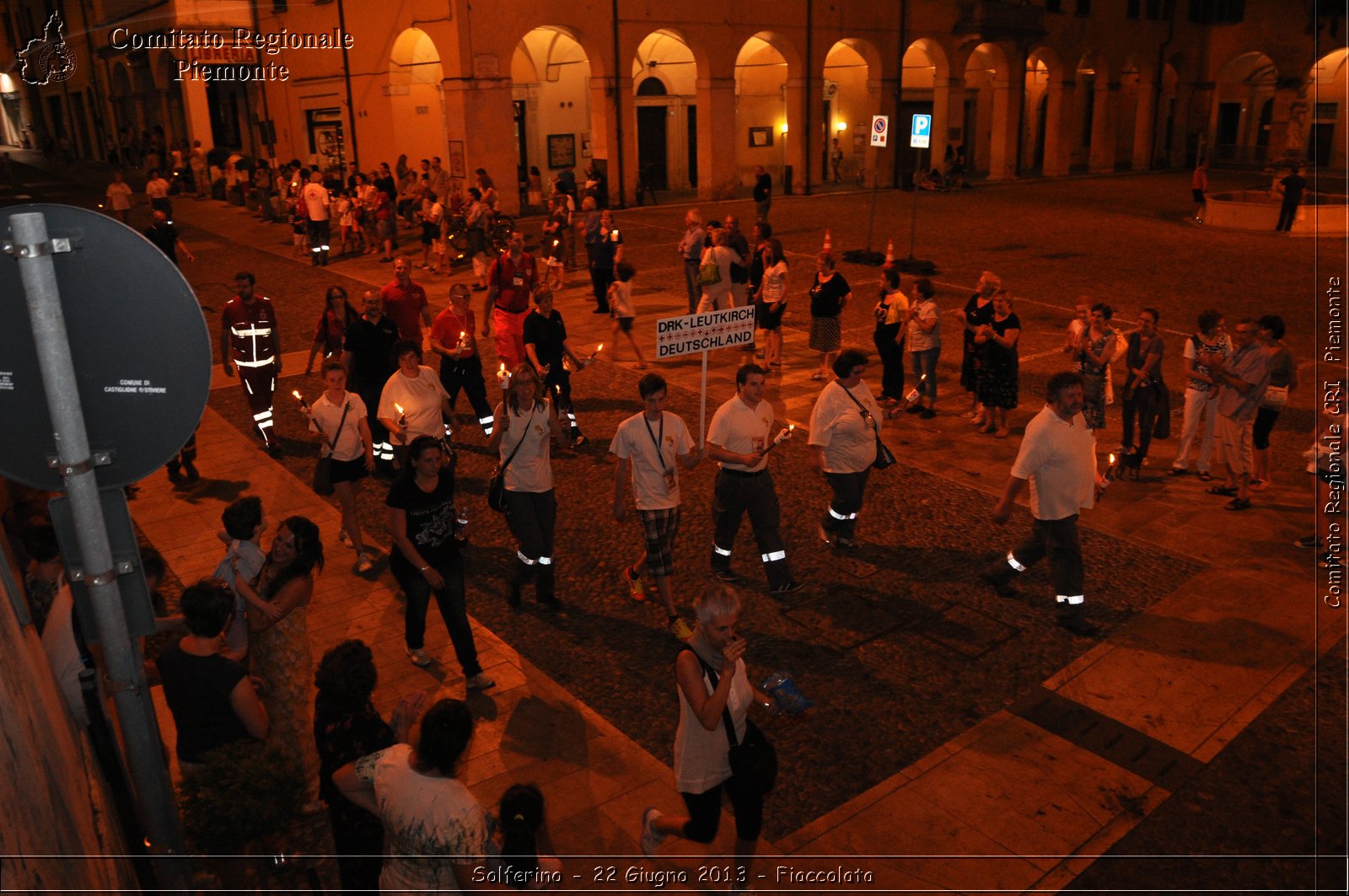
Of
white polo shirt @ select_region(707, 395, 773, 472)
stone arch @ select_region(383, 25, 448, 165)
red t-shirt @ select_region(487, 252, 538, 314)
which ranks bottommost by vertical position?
white polo shirt @ select_region(707, 395, 773, 472)

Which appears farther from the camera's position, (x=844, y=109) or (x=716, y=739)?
(x=844, y=109)

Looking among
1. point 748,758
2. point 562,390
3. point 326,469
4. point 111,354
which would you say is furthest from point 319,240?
point 111,354

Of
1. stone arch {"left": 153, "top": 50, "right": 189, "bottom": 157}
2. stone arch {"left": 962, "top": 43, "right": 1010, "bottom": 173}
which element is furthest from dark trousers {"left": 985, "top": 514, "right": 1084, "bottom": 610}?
stone arch {"left": 153, "top": 50, "right": 189, "bottom": 157}

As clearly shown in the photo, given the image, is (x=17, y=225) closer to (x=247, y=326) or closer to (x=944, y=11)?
(x=247, y=326)

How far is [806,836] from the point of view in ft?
17.5

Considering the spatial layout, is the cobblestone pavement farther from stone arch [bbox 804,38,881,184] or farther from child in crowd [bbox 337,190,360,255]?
stone arch [bbox 804,38,881,184]

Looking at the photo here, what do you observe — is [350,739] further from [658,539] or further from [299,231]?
[299,231]

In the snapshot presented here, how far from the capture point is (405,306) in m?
11.1

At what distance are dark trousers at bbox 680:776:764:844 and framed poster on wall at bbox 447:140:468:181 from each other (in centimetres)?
2627

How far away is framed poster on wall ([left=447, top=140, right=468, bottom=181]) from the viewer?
28594mm

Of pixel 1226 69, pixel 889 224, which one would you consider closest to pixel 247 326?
pixel 889 224

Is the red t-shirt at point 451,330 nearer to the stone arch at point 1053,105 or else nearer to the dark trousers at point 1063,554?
the dark trousers at point 1063,554

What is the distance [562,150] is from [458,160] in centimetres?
737

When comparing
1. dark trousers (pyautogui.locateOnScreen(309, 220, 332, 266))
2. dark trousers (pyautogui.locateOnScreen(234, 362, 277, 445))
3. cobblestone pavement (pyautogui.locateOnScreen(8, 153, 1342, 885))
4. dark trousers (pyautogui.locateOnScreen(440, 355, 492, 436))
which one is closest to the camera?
cobblestone pavement (pyautogui.locateOnScreen(8, 153, 1342, 885))
